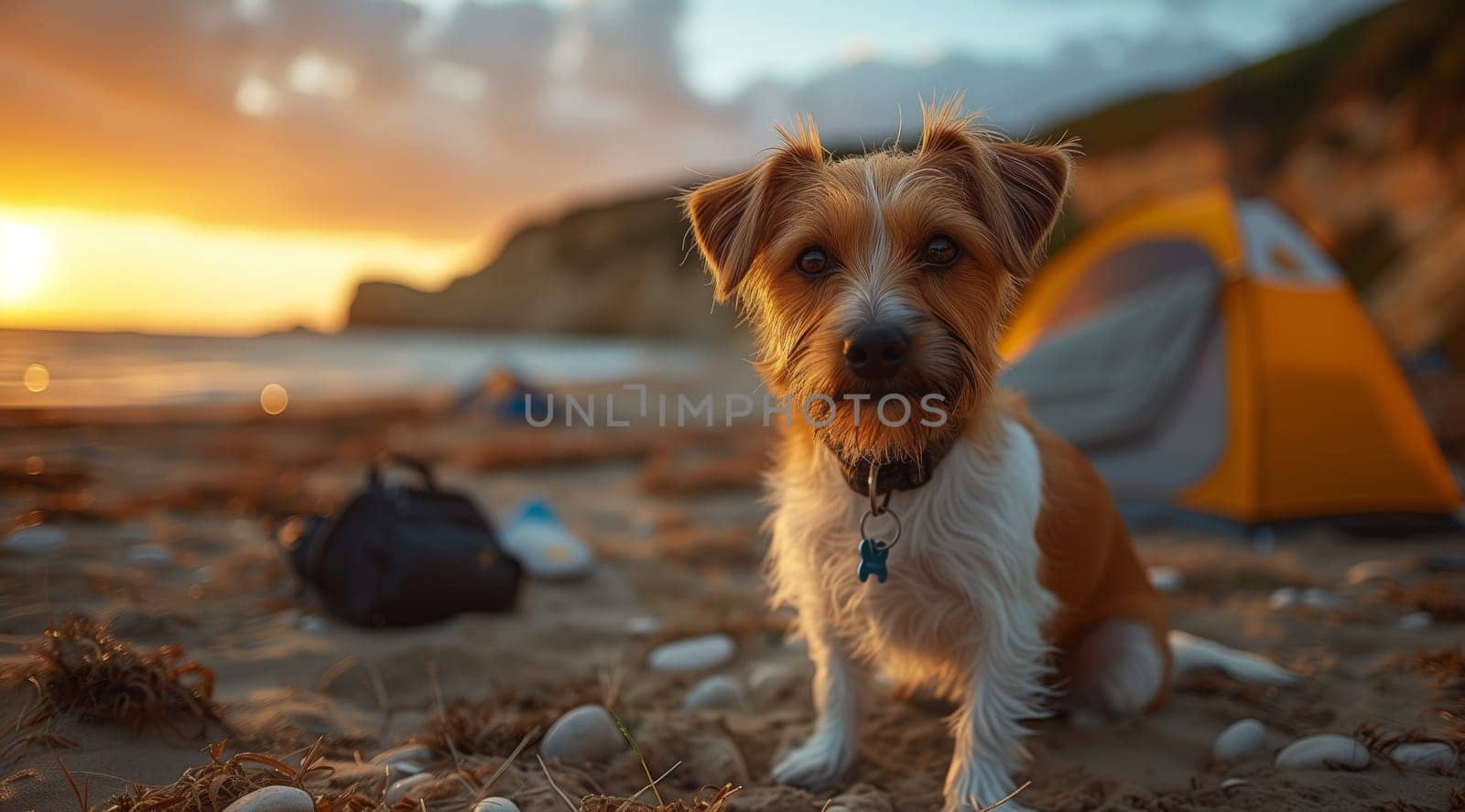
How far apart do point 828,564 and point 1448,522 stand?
5865mm

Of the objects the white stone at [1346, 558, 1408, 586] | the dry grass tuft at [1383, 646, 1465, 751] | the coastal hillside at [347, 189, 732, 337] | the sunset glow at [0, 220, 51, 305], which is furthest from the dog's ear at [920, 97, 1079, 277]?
the coastal hillside at [347, 189, 732, 337]

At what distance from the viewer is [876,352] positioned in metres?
2.03

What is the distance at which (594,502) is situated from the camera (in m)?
7.05

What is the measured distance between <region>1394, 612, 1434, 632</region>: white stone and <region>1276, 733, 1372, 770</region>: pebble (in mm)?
1761

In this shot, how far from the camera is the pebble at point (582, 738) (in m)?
2.55

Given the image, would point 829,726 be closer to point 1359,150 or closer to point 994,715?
point 994,715

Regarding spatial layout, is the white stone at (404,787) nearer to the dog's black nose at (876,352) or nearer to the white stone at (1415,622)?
the dog's black nose at (876,352)

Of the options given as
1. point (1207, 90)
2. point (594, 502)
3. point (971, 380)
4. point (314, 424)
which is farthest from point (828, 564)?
point (1207, 90)

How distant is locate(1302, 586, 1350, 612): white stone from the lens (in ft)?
13.4

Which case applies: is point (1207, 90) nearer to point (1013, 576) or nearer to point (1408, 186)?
point (1408, 186)

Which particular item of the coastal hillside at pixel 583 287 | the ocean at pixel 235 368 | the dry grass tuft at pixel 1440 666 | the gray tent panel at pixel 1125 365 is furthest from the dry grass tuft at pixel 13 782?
the coastal hillside at pixel 583 287

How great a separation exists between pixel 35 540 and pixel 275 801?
352 cm

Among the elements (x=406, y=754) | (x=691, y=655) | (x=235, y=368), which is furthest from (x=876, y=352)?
(x=235, y=368)

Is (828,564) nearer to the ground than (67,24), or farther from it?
nearer to the ground
